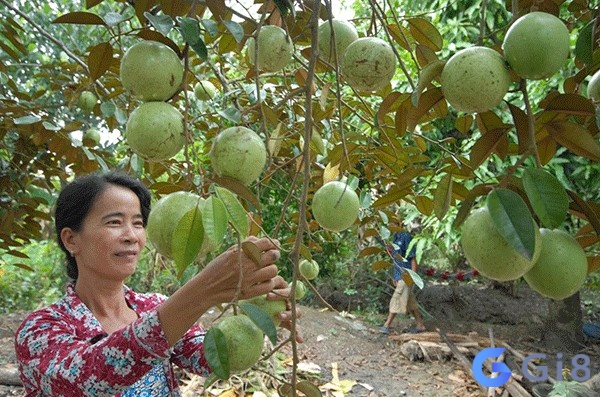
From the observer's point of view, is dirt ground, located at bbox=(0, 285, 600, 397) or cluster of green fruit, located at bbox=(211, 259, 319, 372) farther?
dirt ground, located at bbox=(0, 285, 600, 397)

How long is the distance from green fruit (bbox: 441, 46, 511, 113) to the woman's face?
1130 millimetres

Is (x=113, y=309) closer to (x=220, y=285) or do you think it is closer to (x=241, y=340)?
(x=220, y=285)

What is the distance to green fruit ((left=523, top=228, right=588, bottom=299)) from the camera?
64 cm

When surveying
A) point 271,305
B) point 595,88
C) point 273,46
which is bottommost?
point 271,305

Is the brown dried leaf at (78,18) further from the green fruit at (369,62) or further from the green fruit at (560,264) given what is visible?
the green fruit at (560,264)

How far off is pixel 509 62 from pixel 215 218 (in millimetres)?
412

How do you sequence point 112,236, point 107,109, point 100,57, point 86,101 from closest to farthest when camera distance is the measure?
point 100,57
point 112,236
point 107,109
point 86,101

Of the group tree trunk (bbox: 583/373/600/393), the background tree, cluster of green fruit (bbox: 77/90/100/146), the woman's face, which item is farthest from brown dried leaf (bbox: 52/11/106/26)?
tree trunk (bbox: 583/373/600/393)

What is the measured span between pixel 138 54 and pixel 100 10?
4.30 metres

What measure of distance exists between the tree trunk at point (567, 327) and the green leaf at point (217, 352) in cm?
546

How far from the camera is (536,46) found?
0.62 meters

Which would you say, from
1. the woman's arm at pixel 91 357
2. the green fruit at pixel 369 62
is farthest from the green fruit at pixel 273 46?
the woman's arm at pixel 91 357

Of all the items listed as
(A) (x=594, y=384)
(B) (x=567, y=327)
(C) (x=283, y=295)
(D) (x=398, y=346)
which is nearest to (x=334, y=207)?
(C) (x=283, y=295)

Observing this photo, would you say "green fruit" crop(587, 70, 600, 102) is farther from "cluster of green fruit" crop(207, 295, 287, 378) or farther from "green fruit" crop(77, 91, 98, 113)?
"green fruit" crop(77, 91, 98, 113)
